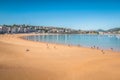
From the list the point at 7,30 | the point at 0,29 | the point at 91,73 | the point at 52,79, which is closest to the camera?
the point at 52,79

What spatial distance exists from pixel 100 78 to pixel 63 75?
93.9 inches

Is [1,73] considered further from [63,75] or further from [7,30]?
[7,30]

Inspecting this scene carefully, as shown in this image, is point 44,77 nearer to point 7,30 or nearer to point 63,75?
point 63,75

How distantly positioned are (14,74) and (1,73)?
800mm

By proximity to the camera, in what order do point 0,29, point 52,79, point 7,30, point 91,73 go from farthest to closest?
point 7,30
point 0,29
point 91,73
point 52,79

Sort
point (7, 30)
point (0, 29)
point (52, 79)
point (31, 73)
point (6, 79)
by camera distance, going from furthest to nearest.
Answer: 1. point (7, 30)
2. point (0, 29)
3. point (31, 73)
4. point (52, 79)
5. point (6, 79)

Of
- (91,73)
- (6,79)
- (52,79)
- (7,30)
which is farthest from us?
(7,30)

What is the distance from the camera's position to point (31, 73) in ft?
38.8

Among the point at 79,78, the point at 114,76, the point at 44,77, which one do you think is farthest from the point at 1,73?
the point at 114,76

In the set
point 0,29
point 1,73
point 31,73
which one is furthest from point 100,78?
point 0,29

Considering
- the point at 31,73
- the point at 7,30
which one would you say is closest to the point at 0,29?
the point at 7,30

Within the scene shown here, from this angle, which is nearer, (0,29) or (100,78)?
(100,78)

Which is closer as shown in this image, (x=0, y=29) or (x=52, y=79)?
(x=52, y=79)

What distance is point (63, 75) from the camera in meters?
12.0
